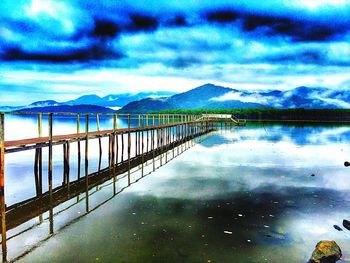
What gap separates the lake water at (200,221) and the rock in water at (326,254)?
1.15 feet

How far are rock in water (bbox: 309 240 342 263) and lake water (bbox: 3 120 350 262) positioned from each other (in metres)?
0.35

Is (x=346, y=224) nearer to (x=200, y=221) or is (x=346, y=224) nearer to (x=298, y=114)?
(x=200, y=221)

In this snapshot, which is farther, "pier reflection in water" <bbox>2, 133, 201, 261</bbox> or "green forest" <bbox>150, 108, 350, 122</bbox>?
"green forest" <bbox>150, 108, 350, 122</bbox>

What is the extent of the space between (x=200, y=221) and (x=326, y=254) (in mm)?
3435

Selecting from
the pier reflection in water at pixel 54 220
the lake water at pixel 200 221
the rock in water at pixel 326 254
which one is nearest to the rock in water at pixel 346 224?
the lake water at pixel 200 221

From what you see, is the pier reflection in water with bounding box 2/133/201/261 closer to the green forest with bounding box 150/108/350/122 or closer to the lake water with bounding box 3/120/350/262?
the lake water with bounding box 3/120/350/262

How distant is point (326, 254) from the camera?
698 centimetres

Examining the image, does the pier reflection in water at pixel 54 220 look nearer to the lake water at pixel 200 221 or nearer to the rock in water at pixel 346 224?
the lake water at pixel 200 221

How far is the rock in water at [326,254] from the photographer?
694 centimetres

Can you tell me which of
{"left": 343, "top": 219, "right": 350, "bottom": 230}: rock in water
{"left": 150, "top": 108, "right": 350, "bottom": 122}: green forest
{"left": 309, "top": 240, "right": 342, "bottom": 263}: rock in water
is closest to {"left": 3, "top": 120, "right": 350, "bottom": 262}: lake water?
{"left": 343, "top": 219, "right": 350, "bottom": 230}: rock in water

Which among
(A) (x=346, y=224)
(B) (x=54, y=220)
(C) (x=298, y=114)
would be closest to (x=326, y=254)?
(A) (x=346, y=224)

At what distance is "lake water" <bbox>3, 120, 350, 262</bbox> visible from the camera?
757 centimetres

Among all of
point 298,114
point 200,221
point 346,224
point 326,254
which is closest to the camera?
point 326,254

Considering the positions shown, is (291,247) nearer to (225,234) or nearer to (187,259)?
(225,234)
